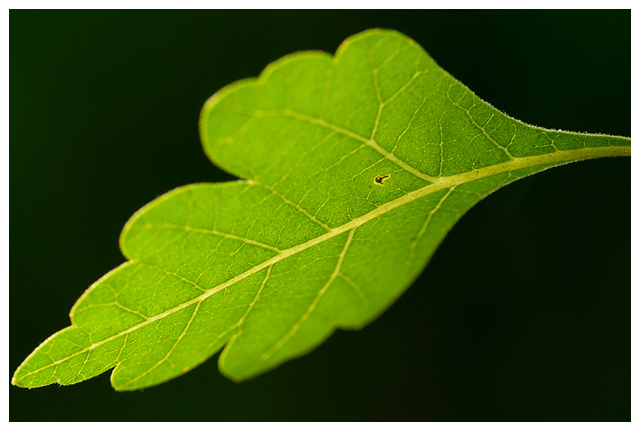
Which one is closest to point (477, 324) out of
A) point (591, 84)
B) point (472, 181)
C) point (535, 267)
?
point (535, 267)

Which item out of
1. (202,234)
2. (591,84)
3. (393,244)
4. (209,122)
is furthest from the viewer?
(591,84)

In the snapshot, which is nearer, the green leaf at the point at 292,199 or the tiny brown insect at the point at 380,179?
the green leaf at the point at 292,199

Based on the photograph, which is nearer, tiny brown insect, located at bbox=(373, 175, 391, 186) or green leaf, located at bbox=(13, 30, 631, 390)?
green leaf, located at bbox=(13, 30, 631, 390)

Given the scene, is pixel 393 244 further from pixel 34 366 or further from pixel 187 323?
pixel 34 366

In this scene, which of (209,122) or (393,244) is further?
(393,244)

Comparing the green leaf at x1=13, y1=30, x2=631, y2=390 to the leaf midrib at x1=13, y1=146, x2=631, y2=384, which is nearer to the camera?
the green leaf at x1=13, y1=30, x2=631, y2=390

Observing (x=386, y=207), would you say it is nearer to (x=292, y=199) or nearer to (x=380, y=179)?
(x=380, y=179)

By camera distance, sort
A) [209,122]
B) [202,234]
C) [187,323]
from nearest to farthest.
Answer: [209,122] < [202,234] < [187,323]

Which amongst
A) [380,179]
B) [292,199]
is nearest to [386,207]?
[380,179]
